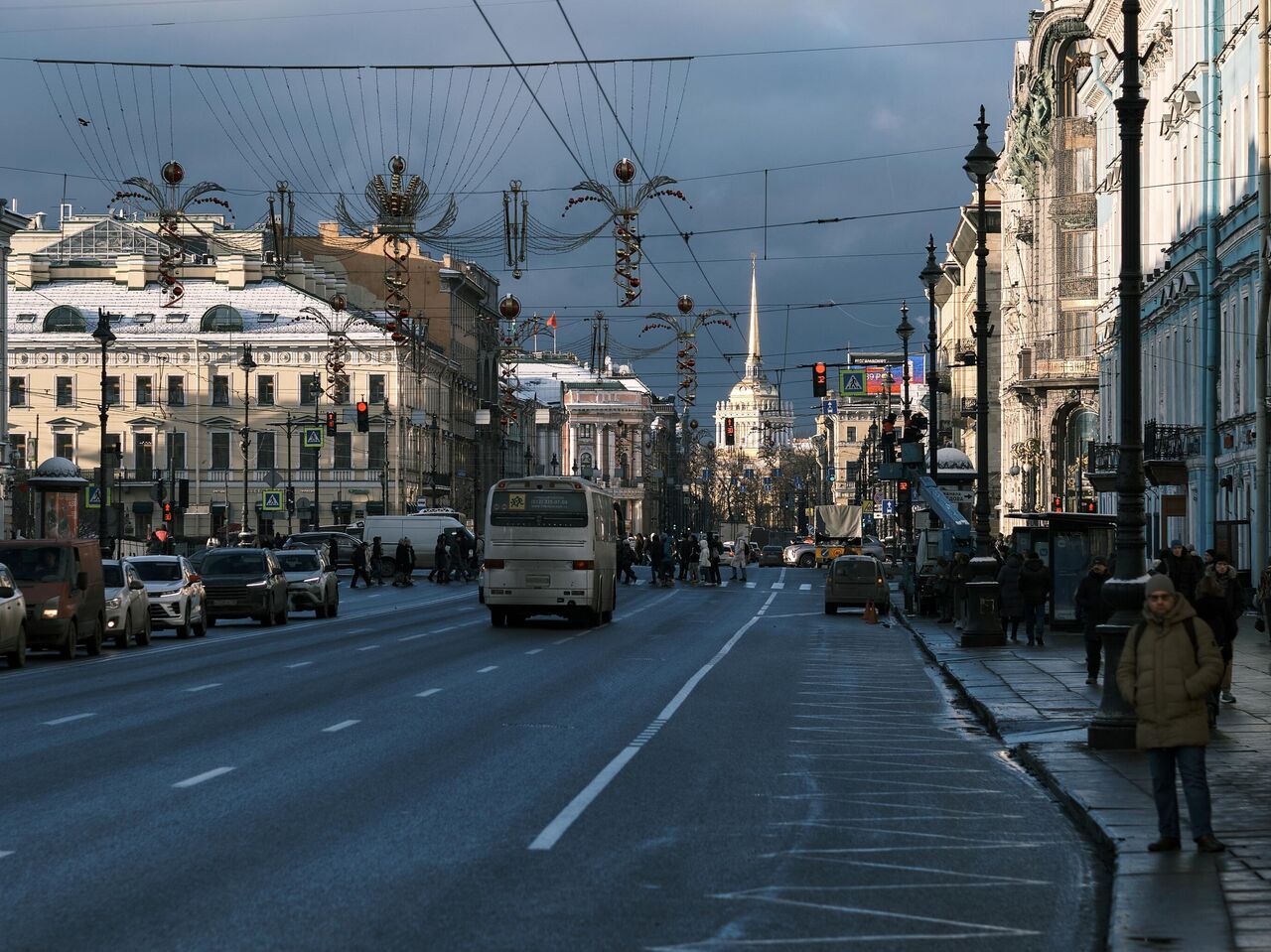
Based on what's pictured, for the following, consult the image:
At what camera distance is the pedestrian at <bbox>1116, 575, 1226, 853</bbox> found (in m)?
11.0

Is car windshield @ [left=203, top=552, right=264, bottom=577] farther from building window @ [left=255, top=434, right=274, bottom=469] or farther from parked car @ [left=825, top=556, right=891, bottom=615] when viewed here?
building window @ [left=255, top=434, right=274, bottom=469]

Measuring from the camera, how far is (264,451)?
114 metres

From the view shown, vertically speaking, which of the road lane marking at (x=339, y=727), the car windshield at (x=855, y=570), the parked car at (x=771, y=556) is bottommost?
the parked car at (x=771, y=556)

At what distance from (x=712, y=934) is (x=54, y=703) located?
46.5 feet

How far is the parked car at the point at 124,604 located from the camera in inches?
1318

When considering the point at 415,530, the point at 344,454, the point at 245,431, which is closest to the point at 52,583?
the point at 415,530

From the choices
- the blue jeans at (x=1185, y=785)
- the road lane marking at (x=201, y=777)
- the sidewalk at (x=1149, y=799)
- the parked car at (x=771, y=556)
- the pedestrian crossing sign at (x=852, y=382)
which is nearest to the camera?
the sidewalk at (x=1149, y=799)

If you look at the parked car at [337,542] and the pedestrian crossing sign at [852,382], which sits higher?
the pedestrian crossing sign at [852,382]

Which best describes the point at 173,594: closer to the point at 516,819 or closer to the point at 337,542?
the point at 516,819

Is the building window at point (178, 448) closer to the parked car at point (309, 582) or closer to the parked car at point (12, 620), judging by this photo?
the parked car at point (309, 582)

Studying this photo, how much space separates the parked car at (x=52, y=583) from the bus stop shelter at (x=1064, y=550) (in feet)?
54.3

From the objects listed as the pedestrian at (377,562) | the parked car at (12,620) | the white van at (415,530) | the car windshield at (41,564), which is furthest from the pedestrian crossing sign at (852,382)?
the parked car at (12,620)

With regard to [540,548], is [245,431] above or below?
above

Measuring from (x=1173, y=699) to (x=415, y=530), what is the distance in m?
76.9
